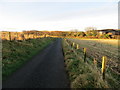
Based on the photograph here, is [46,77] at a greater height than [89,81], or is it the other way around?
[89,81]

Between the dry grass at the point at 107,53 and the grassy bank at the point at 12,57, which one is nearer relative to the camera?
the grassy bank at the point at 12,57

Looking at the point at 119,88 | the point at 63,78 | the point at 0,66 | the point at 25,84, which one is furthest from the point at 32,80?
the point at 119,88

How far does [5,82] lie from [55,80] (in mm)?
2835

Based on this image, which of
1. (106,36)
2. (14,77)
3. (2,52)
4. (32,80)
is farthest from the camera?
(106,36)

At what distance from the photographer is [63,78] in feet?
19.7

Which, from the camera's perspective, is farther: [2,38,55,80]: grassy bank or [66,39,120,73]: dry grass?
[66,39,120,73]: dry grass

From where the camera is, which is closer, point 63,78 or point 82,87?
point 82,87

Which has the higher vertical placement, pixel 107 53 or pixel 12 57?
pixel 12 57

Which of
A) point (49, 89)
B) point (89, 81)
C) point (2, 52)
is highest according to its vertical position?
point (2, 52)

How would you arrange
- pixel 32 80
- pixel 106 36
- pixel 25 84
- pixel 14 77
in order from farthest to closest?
pixel 106 36 → pixel 14 77 → pixel 32 80 → pixel 25 84

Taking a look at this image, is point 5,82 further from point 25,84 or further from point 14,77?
point 25,84

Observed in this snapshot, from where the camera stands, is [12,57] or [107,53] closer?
[12,57]

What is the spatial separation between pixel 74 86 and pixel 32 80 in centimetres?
249

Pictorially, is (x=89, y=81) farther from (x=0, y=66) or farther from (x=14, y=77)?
(x=0, y=66)
